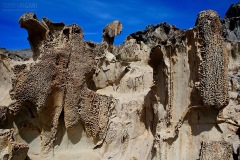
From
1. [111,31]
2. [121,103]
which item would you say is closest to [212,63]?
[121,103]

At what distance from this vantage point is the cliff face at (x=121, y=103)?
532 cm

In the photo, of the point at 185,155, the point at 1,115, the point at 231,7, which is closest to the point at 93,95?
the point at 1,115

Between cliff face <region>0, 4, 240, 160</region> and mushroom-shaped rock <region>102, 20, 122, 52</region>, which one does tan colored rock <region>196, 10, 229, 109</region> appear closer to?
cliff face <region>0, 4, 240, 160</region>

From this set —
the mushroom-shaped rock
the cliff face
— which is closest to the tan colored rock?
the cliff face

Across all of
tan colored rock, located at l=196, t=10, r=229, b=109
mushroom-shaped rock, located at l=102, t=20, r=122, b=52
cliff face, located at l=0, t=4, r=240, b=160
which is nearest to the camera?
tan colored rock, located at l=196, t=10, r=229, b=109

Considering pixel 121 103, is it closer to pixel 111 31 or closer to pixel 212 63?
pixel 212 63

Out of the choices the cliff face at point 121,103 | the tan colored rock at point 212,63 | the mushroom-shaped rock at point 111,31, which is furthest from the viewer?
the mushroom-shaped rock at point 111,31

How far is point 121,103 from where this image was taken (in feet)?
25.3

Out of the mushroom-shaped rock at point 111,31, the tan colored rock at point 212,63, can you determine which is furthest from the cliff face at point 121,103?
the mushroom-shaped rock at point 111,31

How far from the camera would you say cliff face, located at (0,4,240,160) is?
5.32 meters

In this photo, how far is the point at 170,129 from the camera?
18.6 feet

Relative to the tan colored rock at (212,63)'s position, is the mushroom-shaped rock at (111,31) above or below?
above

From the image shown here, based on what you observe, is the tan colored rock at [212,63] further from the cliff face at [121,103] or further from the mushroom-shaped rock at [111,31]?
the mushroom-shaped rock at [111,31]

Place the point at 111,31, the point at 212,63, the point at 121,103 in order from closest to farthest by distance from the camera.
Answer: the point at 212,63 < the point at 121,103 < the point at 111,31
